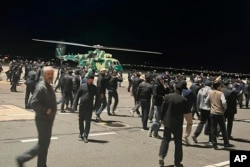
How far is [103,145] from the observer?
385 inches

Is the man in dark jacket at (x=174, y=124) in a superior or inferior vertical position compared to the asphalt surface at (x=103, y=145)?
superior

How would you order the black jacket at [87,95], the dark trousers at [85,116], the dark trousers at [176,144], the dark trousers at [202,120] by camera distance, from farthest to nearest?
the dark trousers at [202,120]
the black jacket at [87,95]
the dark trousers at [85,116]
the dark trousers at [176,144]

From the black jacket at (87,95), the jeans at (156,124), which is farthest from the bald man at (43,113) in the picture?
the jeans at (156,124)

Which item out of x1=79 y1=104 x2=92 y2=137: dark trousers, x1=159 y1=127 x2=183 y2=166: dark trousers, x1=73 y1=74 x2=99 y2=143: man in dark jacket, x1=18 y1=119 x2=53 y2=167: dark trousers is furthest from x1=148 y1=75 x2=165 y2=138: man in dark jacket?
x1=18 y1=119 x2=53 y2=167: dark trousers

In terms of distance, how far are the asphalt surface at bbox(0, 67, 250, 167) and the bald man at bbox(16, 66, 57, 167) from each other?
1184 mm

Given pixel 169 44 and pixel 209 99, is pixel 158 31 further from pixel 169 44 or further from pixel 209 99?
pixel 209 99

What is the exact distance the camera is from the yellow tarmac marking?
12.9 m

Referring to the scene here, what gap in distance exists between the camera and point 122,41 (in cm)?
5797

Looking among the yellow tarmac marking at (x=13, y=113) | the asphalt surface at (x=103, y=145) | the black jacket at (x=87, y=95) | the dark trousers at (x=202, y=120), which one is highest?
the black jacket at (x=87, y=95)

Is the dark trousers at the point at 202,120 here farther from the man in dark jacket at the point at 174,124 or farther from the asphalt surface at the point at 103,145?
the man in dark jacket at the point at 174,124

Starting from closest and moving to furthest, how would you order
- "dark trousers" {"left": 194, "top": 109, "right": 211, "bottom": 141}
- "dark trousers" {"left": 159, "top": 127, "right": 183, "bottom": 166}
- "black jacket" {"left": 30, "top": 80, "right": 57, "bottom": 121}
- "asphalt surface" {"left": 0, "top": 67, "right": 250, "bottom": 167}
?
"black jacket" {"left": 30, "top": 80, "right": 57, "bottom": 121} < "dark trousers" {"left": 159, "top": 127, "right": 183, "bottom": 166} < "asphalt surface" {"left": 0, "top": 67, "right": 250, "bottom": 167} < "dark trousers" {"left": 194, "top": 109, "right": 211, "bottom": 141}

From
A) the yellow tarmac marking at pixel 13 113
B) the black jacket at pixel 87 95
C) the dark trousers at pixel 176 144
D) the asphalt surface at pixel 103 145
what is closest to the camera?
the dark trousers at pixel 176 144

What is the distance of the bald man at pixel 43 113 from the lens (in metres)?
6.41

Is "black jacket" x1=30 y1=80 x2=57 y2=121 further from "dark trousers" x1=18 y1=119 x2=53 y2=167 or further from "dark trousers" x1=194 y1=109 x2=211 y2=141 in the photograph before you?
"dark trousers" x1=194 y1=109 x2=211 y2=141
